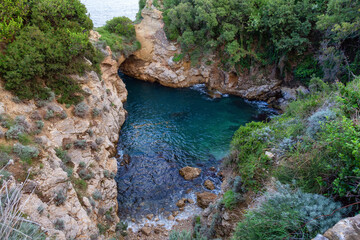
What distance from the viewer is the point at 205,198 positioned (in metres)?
13.2

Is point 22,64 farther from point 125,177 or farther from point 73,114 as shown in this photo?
point 125,177

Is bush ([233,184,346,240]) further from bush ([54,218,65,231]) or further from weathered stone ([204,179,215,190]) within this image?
weathered stone ([204,179,215,190])

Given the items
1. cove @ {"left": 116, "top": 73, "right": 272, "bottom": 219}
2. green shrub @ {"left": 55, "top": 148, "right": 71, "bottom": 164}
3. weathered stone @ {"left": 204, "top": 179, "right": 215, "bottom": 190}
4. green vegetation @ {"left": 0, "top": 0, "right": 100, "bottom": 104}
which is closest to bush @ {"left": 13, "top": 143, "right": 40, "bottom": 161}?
green shrub @ {"left": 55, "top": 148, "right": 71, "bottom": 164}

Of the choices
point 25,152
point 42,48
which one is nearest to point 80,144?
point 25,152

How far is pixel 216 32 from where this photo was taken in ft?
85.8

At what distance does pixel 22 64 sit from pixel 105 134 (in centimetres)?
633

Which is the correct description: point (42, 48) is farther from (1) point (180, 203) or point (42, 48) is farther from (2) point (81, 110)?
(1) point (180, 203)

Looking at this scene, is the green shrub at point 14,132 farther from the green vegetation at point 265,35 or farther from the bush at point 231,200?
the green vegetation at point 265,35

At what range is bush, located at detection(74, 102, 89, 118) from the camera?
13.4m

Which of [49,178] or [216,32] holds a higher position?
[216,32]

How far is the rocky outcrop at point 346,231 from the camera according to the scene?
3210 millimetres

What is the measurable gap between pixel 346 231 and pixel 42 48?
14.8 m

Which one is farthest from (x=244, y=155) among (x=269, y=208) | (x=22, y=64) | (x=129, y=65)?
(x=129, y=65)

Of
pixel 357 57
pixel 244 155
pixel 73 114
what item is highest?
pixel 357 57
